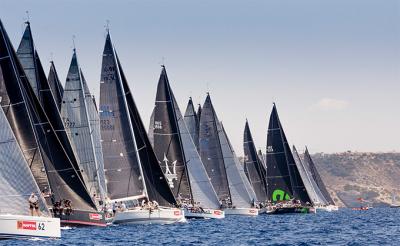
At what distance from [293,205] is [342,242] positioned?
1952 inches

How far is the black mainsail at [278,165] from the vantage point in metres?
92.8

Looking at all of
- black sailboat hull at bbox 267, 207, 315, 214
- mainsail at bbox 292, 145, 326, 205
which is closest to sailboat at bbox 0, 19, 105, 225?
black sailboat hull at bbox 267, 207, 315, 214

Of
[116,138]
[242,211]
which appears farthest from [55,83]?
[242,211]

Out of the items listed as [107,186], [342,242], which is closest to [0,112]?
[342,242]

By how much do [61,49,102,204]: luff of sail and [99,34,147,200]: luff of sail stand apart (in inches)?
62.8

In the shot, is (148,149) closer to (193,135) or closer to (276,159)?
(193,135)

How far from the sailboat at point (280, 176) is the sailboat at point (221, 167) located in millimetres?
7267

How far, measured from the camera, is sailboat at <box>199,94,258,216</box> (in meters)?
83.6

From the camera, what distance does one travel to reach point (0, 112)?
4059 cm

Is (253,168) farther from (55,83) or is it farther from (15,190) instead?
(15,190)

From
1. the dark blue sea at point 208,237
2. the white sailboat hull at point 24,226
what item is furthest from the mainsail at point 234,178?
the white sailboat hull at point 24,226

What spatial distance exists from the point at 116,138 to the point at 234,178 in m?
24.0

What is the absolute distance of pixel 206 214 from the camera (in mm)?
74250

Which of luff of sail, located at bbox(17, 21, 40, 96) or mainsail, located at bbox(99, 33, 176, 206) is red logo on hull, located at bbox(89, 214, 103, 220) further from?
luff of sail, located at bbox(17, 21, 40, 96)
